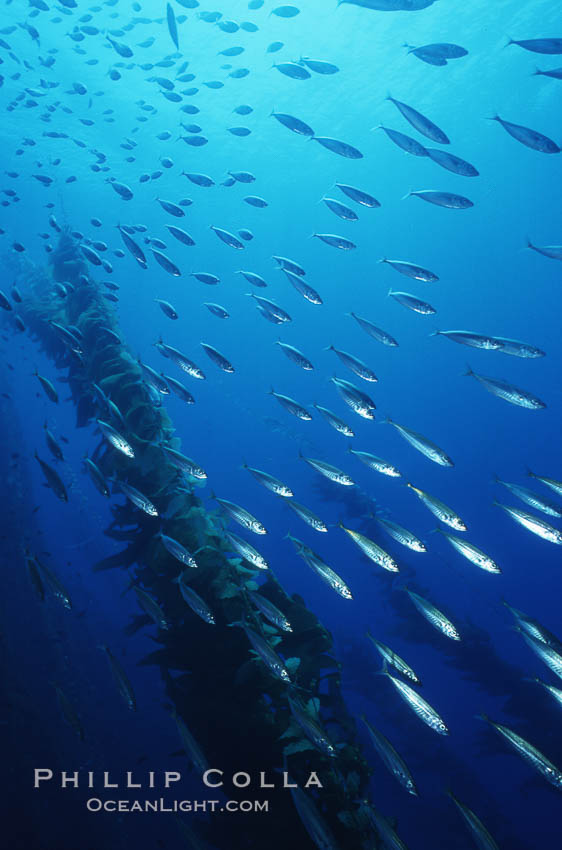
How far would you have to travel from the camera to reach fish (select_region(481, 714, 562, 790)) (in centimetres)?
322

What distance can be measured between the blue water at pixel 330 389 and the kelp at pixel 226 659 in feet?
1.29

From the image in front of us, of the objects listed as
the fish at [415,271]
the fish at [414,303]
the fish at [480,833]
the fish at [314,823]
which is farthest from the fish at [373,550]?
the fish at [415,271]

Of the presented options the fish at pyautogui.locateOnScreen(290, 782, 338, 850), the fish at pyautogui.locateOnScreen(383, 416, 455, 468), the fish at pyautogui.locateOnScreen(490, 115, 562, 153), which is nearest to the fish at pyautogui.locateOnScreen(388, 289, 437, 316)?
the fish at pyautogui.locateOnScreen(383, 416, 455, 468)

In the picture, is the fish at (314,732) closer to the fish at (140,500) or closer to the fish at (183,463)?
the fish at (140,500)

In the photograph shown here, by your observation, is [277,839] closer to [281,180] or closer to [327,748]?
[327,748]

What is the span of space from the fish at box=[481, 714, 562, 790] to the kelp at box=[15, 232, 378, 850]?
133 centimetres

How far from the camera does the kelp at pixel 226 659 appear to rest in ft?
11.8

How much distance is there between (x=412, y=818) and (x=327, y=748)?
43.5ft

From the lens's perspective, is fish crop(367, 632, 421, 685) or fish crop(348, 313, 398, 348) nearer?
fish crop(367, 632, 421, 685)

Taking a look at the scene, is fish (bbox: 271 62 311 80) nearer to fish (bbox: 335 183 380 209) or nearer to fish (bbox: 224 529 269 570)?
fish (bbox: 335 183 380 209)

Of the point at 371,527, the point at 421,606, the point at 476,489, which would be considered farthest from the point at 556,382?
the point at 421,606

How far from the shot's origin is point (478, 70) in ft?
94.9

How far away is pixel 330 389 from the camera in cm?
6378

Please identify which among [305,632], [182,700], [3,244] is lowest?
[3,244]
